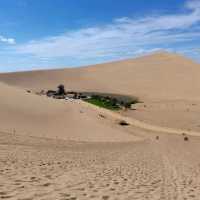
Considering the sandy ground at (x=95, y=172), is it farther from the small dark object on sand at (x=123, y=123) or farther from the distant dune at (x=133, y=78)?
the distant dune at (x=133, y=78)

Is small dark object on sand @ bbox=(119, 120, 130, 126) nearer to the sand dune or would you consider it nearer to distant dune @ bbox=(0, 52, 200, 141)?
distant dune @ bbox=(0, 52, 200, 141)

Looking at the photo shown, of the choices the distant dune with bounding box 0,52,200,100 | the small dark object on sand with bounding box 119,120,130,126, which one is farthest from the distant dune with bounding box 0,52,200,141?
the small dark object on sand with bounding box 119,120,130,126

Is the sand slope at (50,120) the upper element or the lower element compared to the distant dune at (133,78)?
lower

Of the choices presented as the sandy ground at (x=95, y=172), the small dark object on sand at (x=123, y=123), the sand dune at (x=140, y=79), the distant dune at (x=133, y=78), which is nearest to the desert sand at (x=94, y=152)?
the sandy ground at (x=95, y=172)

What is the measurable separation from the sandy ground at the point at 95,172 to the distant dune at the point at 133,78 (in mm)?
44570

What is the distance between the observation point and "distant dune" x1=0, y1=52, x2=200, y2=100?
7512 centimetres

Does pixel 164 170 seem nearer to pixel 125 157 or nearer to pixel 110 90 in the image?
pixel 125 157

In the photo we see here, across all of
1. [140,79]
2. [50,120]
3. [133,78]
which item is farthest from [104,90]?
[50,120]

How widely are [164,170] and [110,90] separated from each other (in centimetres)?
5918

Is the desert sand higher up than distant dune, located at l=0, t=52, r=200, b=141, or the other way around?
distant dune, located at l=0, t=52, r=200, b=141

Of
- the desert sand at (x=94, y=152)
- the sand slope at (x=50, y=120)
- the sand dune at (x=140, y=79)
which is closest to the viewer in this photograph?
the desert sand at (x=94, y=152)

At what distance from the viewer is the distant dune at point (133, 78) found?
75125mm

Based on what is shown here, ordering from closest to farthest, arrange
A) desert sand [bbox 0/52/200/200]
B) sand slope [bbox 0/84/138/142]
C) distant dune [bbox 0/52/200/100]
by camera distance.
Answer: desert sand [bbox 0/52/200/200] → sand slope [bbox 0/84/138/142] → distant dune [bbox 0/52/200/100]

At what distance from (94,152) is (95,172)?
6.41 meters
